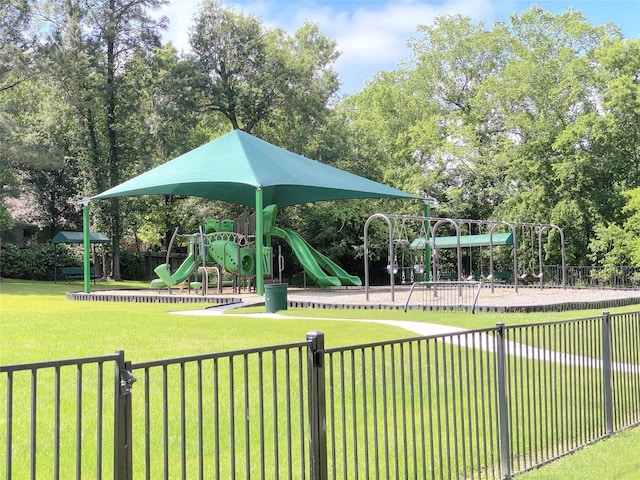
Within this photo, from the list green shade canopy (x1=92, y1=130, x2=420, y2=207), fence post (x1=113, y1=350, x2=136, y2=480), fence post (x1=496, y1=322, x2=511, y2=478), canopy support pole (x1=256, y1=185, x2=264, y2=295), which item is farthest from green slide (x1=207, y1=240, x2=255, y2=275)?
fence post (x1=113, y1=350, x2=136, y2=480)

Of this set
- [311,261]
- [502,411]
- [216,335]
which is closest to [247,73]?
[311,261]

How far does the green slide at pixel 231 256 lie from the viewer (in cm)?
2462

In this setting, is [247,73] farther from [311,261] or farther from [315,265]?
[315,265]

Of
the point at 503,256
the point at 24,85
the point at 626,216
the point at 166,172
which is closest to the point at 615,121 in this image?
the point at 626,216

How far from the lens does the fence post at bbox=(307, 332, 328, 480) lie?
3.84 m

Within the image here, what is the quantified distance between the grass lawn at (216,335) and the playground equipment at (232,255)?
8562 mm

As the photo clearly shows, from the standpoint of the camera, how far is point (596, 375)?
6625 millimetres

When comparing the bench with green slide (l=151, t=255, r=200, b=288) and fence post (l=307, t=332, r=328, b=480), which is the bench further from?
fence post (l=307, t=332, r=328, b=480)

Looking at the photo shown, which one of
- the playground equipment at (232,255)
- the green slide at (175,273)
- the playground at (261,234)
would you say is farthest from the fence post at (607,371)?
the green slide at (175,273)

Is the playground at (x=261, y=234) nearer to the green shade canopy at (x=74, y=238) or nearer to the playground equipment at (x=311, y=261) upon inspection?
the playground equipment at (x=311, y=261)

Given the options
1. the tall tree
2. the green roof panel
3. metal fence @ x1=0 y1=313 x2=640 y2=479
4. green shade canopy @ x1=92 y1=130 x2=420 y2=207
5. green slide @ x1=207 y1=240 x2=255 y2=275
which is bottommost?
metal fence @ x1=0 y1=313 x2=640 y2=479

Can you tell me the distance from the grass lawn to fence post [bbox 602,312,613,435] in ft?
0.56

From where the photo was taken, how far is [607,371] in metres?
6.59

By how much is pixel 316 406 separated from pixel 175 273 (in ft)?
69.4
